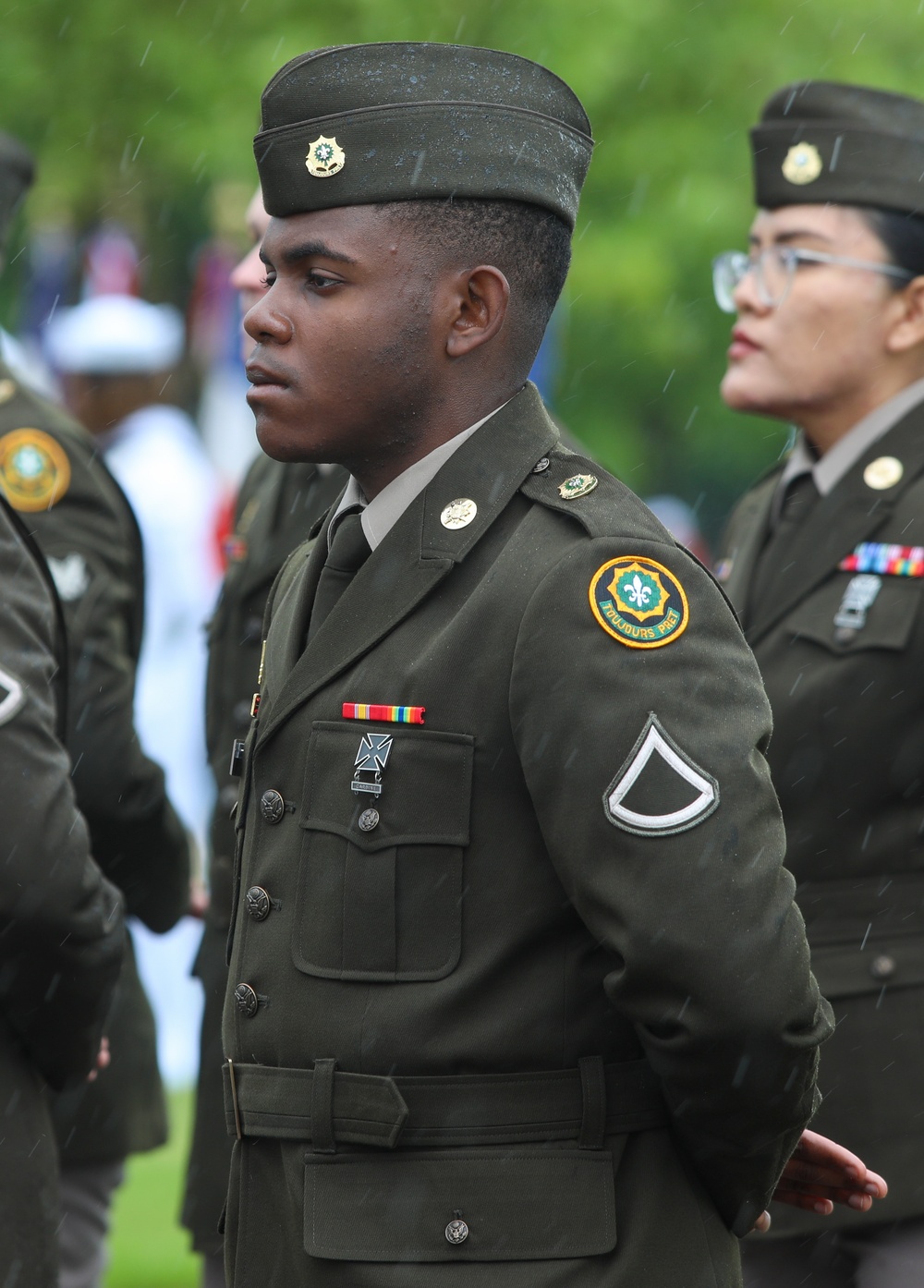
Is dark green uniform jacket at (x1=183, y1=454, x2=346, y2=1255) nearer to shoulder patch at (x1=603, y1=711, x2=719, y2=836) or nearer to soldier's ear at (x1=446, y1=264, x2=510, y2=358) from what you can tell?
soldier's ear at (x1=446, y1=264, x2=510, y2=358)

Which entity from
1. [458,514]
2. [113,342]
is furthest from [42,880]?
[113,342]

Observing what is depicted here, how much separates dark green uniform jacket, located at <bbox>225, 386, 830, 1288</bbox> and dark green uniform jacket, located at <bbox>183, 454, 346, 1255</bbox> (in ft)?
6.13

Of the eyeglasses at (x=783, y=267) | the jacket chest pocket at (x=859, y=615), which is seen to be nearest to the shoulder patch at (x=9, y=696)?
the jacket chest pocket at (x=859, y=615)

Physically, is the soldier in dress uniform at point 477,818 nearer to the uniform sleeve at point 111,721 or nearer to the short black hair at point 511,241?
the short black hair at point 511,241

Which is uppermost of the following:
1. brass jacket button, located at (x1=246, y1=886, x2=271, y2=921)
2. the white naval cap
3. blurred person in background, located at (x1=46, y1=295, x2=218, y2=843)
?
brass jacket button, located at (x1=246, y1=886, x2=271, y2=921)

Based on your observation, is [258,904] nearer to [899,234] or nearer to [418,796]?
[418,796]

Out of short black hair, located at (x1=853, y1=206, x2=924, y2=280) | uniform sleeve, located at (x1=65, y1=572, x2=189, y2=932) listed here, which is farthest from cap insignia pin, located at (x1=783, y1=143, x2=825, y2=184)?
uniform sleeve, located at (x1=65, y1=572, x2=189, y2=932)

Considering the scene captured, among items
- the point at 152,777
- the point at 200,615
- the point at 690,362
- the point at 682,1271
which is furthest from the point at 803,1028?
the point at 690,362

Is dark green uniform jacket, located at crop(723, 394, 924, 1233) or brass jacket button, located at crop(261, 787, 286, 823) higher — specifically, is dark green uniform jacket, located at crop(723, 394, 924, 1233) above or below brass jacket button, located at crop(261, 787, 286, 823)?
below

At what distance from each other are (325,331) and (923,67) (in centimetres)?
1104

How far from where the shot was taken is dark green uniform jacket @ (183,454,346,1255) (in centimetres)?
436

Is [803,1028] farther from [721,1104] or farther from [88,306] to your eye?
[88,306]

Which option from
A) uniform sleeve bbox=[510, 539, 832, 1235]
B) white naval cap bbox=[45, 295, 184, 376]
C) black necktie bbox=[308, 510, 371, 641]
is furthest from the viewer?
white naval cap bbox=[45, 295, 184, 376]

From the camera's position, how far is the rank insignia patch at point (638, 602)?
2.35m
